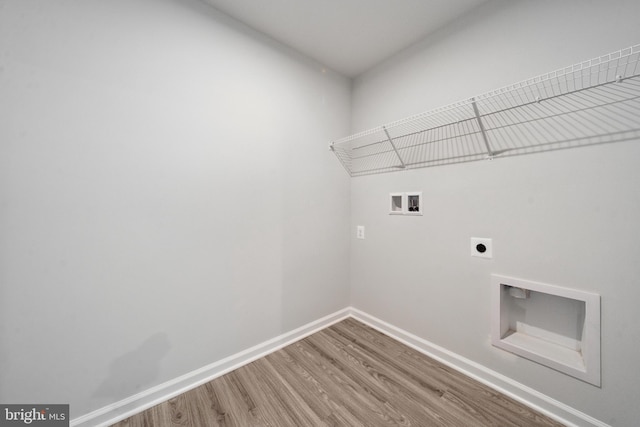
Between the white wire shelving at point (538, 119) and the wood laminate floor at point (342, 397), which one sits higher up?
the white wire shelving at point (538, 119)

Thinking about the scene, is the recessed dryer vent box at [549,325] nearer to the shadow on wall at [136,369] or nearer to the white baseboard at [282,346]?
the white baseboard at [282,346]

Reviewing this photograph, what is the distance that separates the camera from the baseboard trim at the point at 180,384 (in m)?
1.16

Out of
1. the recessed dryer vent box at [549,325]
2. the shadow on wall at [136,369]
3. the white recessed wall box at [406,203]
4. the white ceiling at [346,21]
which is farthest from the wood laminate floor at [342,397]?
the white ceiling at [346,21]

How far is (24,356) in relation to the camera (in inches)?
39.8

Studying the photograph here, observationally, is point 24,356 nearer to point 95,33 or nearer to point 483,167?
point 95,33

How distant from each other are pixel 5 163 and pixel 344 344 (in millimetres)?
2165

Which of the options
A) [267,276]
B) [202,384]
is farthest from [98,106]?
[202,384]

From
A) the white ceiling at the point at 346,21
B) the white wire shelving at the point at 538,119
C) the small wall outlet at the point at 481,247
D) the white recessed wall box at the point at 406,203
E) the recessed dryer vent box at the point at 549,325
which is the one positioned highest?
the white ceiling at the point at 346,21

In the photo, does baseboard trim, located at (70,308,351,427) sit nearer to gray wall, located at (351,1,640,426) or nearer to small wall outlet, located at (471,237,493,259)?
gray wall, located at (351,1,640,426)

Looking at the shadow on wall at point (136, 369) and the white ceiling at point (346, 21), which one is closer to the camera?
the shadow on wall at point (136, 369)

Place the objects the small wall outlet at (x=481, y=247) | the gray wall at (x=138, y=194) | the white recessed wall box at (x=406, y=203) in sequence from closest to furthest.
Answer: the gray wall at (x=138, y=194) → the small wall outlet at (x=481, y=247) → the white recessed wall box at (x=406, y=203)

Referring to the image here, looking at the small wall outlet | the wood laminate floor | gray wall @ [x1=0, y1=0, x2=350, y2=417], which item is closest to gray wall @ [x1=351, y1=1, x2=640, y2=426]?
the small wall outlet

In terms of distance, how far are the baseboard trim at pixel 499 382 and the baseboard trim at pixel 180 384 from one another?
0.79 metres

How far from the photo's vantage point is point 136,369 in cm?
125
